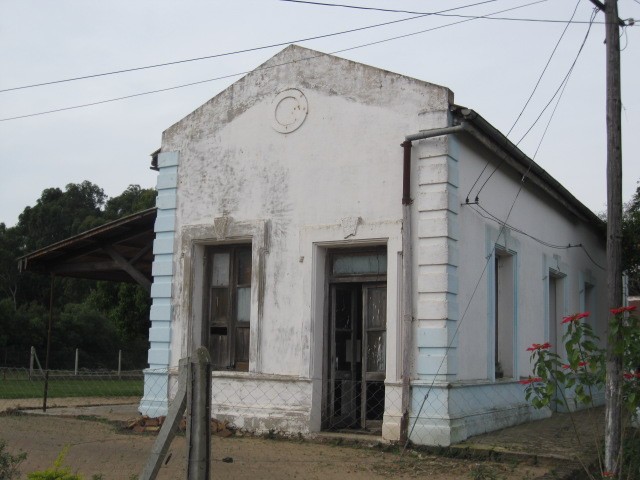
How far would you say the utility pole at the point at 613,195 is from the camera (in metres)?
7.55

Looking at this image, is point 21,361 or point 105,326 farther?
point 105,326

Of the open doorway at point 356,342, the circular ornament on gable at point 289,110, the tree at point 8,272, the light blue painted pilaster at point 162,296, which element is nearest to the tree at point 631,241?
the open doorway at point 356,342

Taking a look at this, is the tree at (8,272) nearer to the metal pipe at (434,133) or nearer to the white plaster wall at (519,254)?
the white plaster wall at (519,254)

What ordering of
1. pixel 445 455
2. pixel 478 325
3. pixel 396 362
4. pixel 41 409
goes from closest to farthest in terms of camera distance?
pixel 445 455 < pixel 396 362 < pixel 478 325 < pixel 41 409

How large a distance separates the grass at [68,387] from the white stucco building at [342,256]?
7967 mm

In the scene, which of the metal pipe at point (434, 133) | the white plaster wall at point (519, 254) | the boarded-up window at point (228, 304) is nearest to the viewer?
the metal pipe at point (434, 133)

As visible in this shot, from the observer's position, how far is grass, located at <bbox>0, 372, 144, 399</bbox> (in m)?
19.2

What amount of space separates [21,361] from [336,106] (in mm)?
26099

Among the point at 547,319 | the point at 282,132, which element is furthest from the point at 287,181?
the point at 547,319

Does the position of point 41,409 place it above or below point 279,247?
below

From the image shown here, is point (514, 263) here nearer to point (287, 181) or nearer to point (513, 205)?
point (513, 205)

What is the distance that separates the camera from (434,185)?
996cm

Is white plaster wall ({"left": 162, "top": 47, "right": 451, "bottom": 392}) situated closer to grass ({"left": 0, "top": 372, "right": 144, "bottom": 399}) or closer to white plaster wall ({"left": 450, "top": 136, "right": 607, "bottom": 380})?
white plaster wall ({"left": 450, "top": 136, "right": 607, "bottom": 380})

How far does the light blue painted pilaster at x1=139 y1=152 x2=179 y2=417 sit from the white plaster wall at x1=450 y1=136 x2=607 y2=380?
445cm
